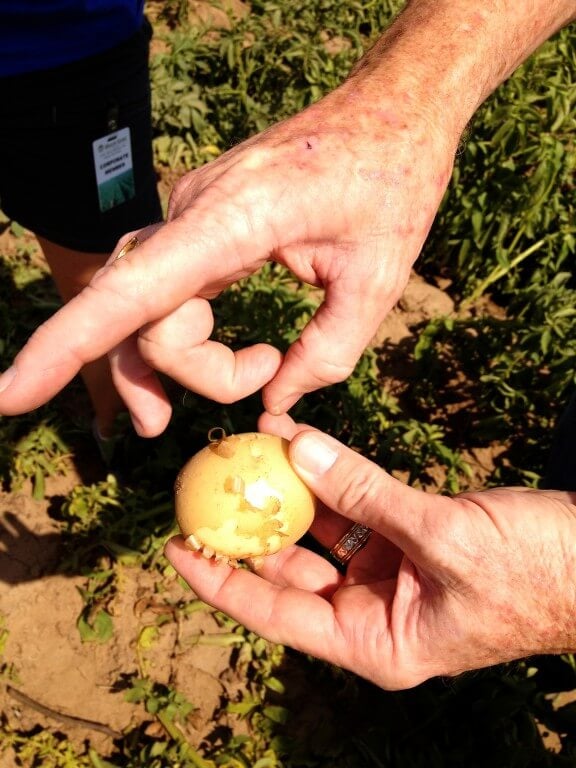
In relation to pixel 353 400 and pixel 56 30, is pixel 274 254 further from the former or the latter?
pixel 353 400

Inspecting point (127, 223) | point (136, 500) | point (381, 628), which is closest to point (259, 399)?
point (136, 500)

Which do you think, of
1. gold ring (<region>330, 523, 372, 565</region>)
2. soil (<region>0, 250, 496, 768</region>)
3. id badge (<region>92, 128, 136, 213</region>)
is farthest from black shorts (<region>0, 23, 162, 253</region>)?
gold ring (<region>330, 523, 372, 565</region>)

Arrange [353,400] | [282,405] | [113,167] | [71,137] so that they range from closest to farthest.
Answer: [282,405] < [71,137] < [113,167] < [353,400]

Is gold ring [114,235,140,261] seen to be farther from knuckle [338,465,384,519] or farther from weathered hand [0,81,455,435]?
knuckle [338,465,384,519]

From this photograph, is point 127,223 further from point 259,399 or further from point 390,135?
point 390,135

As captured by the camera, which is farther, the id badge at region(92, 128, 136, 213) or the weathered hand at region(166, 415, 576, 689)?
the id badge at region(92, 128, 136, 213)

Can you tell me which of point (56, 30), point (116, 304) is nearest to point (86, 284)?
point (56, 30)
